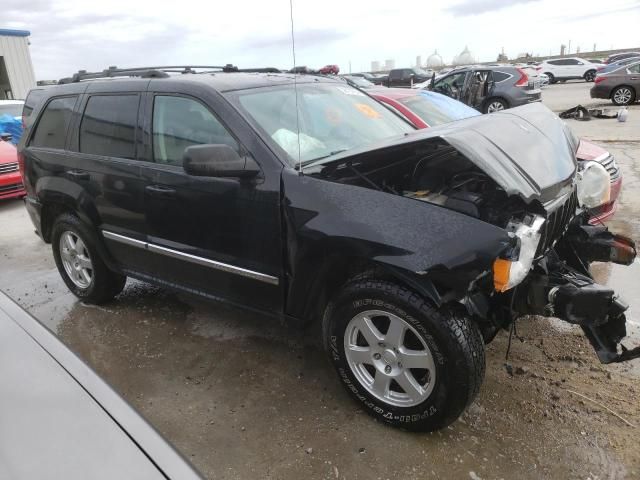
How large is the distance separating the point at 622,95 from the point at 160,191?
18996mm

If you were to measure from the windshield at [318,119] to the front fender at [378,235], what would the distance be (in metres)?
0.33

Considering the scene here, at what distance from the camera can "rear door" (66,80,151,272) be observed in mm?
3326

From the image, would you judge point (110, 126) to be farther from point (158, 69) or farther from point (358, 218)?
point (358, 218)

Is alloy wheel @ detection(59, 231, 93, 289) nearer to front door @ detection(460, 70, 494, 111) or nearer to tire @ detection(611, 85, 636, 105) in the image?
front door @ detection(460, 70, 494, 111)

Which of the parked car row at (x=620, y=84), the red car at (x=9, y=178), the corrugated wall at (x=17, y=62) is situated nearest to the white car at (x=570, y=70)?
the parked car row at (x=620, y=84)

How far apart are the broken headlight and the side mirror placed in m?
1.35

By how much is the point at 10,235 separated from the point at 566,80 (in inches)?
1403

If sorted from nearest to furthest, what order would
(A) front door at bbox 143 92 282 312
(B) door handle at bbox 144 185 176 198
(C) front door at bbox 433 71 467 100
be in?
(A) front door at bbox 143 92 282 312 → (B) door handle at bbox 144 185 176 198 → (C) front door at bbox 433 71 467 100

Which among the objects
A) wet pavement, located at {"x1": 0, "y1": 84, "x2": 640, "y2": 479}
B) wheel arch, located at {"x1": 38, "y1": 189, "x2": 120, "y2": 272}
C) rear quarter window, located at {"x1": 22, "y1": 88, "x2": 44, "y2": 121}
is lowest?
wet pavement, located at {"x1": 0, "y1": 84, "x2": 640, "y2": 479}

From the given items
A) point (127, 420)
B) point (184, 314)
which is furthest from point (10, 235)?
point (127, 420)

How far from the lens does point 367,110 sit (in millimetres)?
3594

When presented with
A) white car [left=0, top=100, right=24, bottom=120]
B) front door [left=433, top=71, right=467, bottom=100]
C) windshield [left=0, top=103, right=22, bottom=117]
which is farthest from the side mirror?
front door [left=433, top=71, right=467, bottom=100]

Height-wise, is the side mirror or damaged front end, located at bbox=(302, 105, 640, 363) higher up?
the side mirror

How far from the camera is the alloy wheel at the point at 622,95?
56.3 ft
